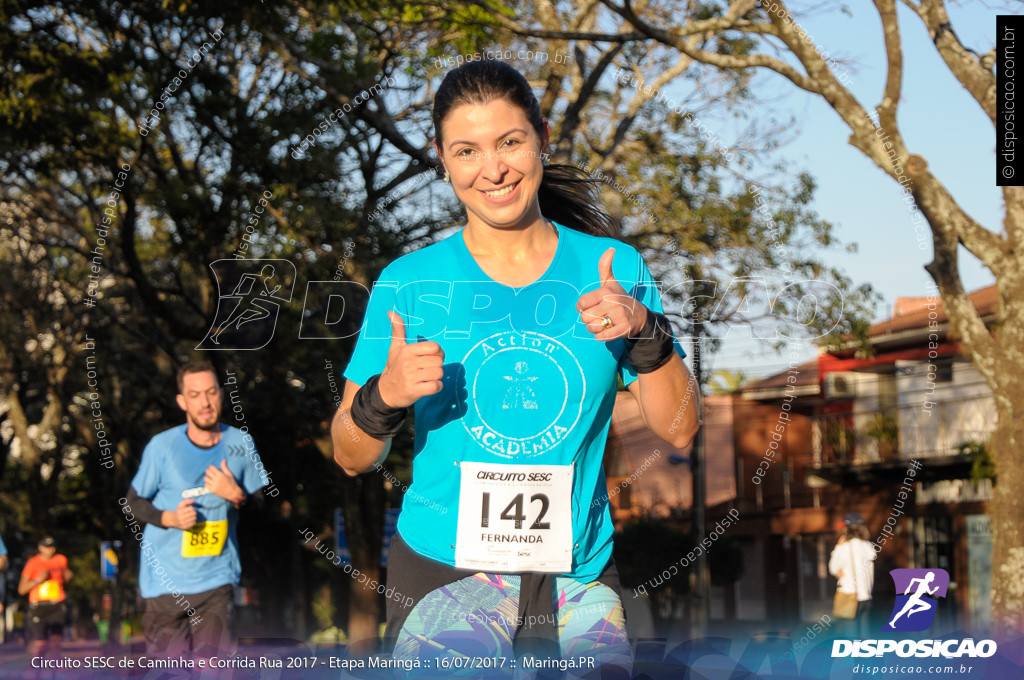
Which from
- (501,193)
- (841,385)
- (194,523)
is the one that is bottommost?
(194,523)

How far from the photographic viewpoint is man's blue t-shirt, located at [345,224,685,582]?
2.32 meters

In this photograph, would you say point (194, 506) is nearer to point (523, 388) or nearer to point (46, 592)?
point (523, 388)

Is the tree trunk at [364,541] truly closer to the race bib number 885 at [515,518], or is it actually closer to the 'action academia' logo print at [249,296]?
the 'action academia' logo print at [249,296]

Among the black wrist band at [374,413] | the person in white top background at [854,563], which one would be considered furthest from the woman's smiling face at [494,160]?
the person in white top background at [854,563]

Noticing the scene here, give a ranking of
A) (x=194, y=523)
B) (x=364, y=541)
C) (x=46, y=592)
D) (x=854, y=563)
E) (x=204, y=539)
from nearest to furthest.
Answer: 1. (x=194, y=523)
2. (x=204, y=539)
3. (x=854, y=563)
4. (x=46, y=592)
5. (x=364, y=541)

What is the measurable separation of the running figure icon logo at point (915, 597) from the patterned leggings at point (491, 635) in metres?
2.69

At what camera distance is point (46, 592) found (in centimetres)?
1136

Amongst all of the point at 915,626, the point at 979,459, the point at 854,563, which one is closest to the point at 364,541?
the point at 854,563

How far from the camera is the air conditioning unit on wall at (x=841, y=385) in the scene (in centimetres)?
1977

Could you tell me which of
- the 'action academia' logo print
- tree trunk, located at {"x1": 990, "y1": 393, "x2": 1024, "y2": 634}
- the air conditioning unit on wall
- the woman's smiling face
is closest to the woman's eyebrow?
the woman's smiling face

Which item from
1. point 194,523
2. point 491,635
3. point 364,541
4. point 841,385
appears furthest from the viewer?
point 841,385

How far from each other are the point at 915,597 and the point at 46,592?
924 centimetres

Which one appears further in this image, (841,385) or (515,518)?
(841,385)

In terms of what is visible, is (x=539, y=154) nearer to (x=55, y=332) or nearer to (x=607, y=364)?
(x=607, y=364)
